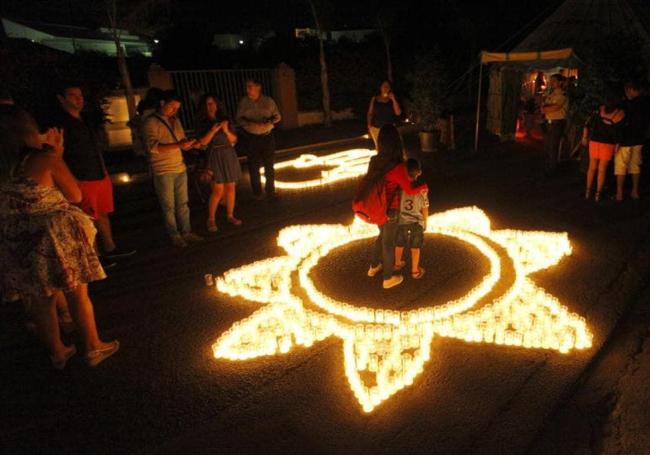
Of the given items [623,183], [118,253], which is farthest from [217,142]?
[623,183]

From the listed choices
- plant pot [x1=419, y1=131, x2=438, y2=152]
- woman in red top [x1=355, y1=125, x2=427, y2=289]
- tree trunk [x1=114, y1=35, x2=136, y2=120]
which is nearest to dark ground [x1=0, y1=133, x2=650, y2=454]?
woman in red top [x1=355, y1=125, x2=427, y2=289]

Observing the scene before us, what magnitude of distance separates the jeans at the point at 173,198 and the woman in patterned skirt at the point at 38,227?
2.03m

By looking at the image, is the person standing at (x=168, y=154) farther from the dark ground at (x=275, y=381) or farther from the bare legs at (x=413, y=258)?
the bare legs at (x=413, y=258)

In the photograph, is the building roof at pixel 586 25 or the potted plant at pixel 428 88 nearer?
the potted plant at pixel 428 88

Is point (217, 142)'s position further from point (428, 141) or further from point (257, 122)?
point (428, 141)

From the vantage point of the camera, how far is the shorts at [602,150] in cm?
714

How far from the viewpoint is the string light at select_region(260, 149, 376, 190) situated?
965cm

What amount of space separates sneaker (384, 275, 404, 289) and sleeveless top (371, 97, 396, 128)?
4.61m

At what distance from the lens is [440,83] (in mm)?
11398

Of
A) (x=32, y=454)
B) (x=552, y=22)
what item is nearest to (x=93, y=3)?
(x=552, y=22)

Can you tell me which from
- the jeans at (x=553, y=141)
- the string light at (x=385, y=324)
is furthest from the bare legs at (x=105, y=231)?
the jeans at (x=553, y=141)

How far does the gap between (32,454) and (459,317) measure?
340cm

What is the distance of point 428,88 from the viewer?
1143 cm

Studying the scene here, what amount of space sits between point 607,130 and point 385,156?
452cm
